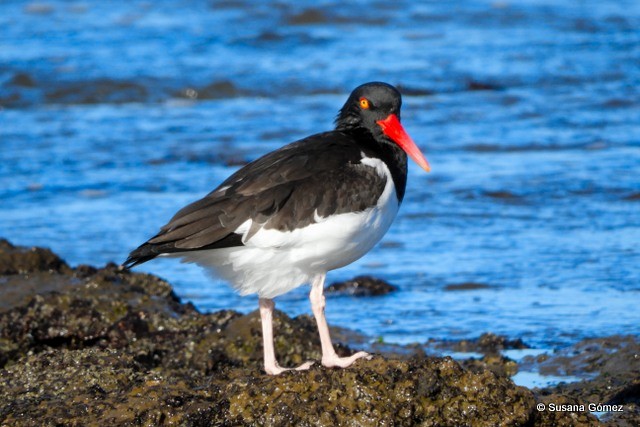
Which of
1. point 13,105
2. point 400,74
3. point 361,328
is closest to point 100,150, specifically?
point 13,105

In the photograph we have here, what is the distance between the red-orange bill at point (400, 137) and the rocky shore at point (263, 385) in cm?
110

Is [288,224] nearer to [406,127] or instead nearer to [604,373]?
[604,373]

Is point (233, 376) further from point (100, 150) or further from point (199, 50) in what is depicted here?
point (199, 50)

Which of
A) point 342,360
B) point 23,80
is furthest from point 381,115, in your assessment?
point 23,80

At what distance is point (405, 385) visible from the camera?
4160 mm

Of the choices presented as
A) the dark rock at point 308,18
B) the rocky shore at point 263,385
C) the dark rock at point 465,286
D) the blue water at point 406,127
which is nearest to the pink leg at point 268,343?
the rocky shore at point 263,385

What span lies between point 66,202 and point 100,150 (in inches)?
74.3

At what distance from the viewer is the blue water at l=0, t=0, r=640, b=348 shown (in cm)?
743

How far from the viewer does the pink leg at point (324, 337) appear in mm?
4598

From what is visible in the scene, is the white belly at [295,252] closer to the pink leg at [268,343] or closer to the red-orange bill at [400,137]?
the pink leg at [268,343]

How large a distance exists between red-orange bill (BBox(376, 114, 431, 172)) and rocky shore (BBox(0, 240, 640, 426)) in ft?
3.61

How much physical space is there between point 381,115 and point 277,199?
0.92m

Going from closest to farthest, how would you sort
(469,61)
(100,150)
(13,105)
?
(100,150)
(13,105)
(469,61)

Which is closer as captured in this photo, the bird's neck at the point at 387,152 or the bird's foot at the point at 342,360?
the bird's foot at the point at 342,360
